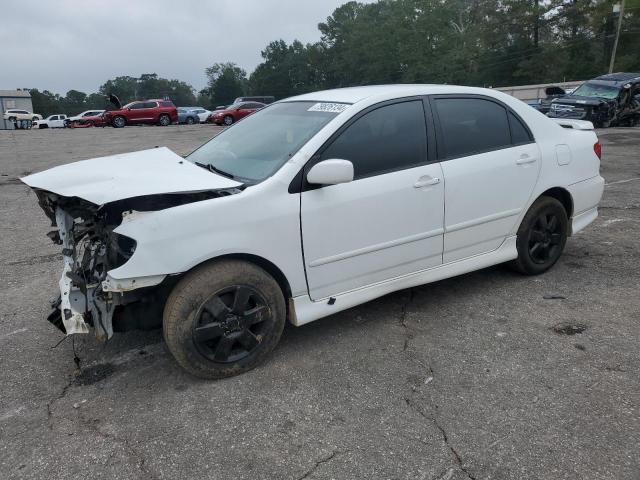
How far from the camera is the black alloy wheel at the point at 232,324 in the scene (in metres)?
2.95

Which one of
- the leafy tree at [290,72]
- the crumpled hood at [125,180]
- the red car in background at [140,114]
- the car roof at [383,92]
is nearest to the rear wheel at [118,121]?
the red car in background at [140,114]

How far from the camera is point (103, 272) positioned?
10.1 ft

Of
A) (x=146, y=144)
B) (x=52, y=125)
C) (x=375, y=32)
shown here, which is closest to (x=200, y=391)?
(x=146, y=144)

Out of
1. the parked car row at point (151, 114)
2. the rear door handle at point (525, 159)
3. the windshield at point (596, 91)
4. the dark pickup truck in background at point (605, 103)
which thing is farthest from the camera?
the parked car row at point (151, 114)


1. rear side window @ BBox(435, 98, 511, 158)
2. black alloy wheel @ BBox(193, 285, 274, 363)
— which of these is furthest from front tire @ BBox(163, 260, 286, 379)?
rear side window @ BBox(435, 98, 511, 158)

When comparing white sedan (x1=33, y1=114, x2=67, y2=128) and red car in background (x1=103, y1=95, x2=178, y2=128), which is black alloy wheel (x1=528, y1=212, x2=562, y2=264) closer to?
red car in background (x1=103, y1=95, x2=178, y2=128)

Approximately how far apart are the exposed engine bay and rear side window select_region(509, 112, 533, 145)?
2.40m

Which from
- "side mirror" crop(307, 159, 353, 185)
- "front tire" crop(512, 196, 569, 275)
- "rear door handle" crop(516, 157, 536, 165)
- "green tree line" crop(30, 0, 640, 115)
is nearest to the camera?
"side mirror" crop(307, 159, 353, 185)

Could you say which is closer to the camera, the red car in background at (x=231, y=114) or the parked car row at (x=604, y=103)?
the parked car row at (x=604, y=103)

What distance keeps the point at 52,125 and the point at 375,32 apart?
1915 inches

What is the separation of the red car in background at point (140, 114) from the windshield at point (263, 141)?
3077cm

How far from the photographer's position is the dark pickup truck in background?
697 inches

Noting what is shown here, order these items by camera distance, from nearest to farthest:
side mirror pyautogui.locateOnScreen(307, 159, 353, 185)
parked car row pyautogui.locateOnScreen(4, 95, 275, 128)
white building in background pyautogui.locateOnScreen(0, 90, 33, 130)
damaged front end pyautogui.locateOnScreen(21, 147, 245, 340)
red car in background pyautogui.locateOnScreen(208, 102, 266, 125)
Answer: damaged front end pyautogui.locateOnScreen(21, 147, 245, 340) → side mirror pyautogui.locateOnScreen(307, 159, 353, 185) → red car in background pyautogui.locateOnScreen(208, 102, 266, 125) → parked car row pyautogui.locateOnScreen(4, 95, 275, 128) → white building in background pyautogui.locateOnScreen(0, 90, 33, 130)

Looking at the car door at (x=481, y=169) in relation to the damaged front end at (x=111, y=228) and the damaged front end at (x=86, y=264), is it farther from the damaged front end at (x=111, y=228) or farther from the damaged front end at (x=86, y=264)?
the damaged front end at (x=86, y=264)
